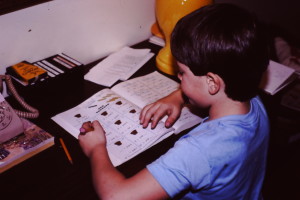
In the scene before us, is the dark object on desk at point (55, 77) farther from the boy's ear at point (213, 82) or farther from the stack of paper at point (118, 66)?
the boy's ear at point (213, 82)

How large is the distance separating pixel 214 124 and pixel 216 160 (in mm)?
107

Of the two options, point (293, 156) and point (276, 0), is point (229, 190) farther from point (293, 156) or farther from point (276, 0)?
point (276, 0)

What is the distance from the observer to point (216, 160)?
74 cm

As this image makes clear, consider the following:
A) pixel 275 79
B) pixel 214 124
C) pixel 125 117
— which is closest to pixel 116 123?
pixel 125 117

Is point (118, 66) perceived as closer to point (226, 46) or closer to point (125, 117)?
point (125, 117)

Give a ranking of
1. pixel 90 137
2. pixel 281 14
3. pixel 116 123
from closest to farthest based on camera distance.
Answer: pixel 90 137 < pixel 116 123 < pixel 281 14

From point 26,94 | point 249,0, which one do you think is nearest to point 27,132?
point 26,94

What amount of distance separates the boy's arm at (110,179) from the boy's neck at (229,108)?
0.25 meters

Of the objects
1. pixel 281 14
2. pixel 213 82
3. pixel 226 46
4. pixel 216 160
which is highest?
pixel 226 46

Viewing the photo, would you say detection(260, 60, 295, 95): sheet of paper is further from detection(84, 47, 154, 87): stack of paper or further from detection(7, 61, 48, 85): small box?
detection(7, 61, 48, 85): small box

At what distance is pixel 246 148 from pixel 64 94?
2.37 feet

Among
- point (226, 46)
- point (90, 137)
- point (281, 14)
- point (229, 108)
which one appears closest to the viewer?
point (226, 46)

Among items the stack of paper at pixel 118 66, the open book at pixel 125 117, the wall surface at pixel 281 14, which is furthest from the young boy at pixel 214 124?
the wall surface at pixel 281 14

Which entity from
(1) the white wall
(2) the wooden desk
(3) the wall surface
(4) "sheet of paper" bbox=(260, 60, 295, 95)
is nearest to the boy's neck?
(2) the wooden desk
